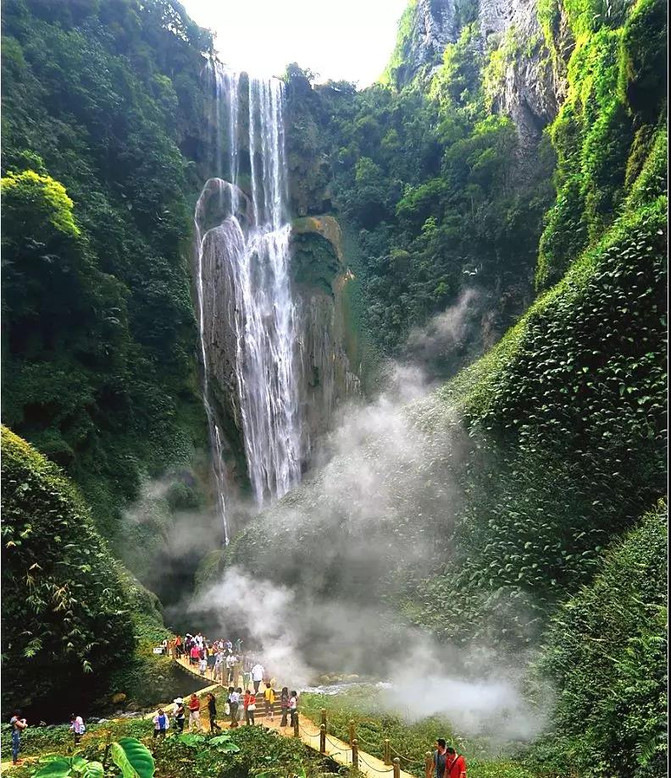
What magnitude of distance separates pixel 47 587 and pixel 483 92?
90.2ft

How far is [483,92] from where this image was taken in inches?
1046

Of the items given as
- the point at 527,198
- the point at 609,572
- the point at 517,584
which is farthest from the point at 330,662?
the point at 527,198

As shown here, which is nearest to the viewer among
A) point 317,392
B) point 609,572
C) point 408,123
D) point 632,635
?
point 632,635

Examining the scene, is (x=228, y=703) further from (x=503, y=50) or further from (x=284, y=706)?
(x=503, y=50)

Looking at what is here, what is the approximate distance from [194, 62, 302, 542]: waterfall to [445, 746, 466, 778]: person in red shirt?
15929mm

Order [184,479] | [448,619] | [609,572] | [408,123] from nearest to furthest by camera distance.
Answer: [609,572]
[448,619]
[184,479]
[408,123]

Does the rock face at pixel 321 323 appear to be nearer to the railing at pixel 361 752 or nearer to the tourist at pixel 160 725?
the railing at pixel 361 752

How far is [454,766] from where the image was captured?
6.09 m

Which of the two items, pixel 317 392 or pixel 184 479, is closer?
pixel 184 479

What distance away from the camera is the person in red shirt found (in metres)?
6.01

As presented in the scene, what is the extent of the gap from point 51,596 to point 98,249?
12.7 metres

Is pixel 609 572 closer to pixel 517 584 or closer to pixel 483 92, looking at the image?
pixel 517 584

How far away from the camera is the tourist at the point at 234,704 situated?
9.68 m

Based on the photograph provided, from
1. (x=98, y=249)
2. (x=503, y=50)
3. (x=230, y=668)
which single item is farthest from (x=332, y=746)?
(x=503, y=50)
